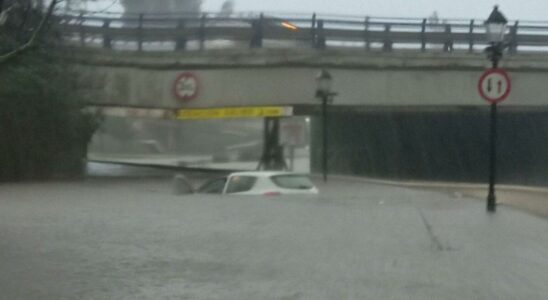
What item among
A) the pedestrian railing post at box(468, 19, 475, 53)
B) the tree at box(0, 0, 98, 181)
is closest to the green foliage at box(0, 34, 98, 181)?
the tree at box(0, 0, 98, 181)

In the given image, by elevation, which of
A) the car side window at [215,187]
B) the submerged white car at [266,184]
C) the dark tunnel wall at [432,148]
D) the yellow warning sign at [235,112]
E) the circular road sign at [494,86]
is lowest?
the dark tunnel wall at [432,148]

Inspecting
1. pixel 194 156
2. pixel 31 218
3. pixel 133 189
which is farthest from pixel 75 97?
pixel 31 218

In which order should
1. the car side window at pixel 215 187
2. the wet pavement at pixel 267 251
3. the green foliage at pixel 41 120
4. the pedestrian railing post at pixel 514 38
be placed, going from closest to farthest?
the wet pavement at pixel 267 251, the car side window at pixel 215 187, the green foliage at pixel 41 120, the pedestrian railing post at pixel 514 38

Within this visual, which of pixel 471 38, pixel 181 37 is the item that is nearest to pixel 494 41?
pixel 471 38

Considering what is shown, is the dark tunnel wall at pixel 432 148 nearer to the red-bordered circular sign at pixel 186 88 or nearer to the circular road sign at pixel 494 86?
the red-bordered circular sign at pixel 186 88

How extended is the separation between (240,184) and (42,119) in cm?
1322

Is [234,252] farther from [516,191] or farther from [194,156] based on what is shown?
[194,156]

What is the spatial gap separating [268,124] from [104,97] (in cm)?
685

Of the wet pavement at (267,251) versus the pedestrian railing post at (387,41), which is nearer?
the wet pavement at (267,251)

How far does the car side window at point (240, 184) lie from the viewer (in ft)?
89.0

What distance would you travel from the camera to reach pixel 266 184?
1060 inches

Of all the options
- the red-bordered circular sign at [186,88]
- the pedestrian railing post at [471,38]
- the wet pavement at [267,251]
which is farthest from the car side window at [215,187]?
the pedestrian railing post at [471,38]

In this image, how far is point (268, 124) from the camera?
4462cm

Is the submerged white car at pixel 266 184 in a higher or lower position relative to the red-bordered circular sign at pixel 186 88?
lower
